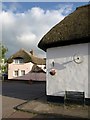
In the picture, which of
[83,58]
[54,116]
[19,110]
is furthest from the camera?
[83,58]

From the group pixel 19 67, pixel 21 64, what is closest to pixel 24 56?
pixel 21 64

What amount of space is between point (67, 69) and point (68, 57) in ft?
2.28

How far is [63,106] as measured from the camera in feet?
37.4

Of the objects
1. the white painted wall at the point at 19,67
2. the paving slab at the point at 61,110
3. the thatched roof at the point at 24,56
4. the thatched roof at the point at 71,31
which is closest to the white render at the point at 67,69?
the thatched roof at the point at 71,31

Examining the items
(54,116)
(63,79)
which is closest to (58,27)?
(63,79)

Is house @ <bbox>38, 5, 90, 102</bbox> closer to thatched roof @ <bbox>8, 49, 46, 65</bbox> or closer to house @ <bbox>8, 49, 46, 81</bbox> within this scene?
house @ <bbox>8, 49, 46, 81</bbox>

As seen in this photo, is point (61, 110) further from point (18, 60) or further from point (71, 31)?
point (18, 60)

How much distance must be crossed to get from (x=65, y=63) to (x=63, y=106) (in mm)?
2464

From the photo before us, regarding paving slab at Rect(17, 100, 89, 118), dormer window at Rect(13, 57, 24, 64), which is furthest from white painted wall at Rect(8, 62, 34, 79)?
paving slab at Rect(17, 100, 89, 118)

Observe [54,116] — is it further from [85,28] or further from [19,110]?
[85,28]

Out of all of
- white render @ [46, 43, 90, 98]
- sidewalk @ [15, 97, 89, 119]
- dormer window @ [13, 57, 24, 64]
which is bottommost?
sidewalk @ [15, 97, 89, 119]

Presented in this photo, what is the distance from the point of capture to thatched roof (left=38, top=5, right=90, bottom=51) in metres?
11.5

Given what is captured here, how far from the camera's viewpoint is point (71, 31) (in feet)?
39.9

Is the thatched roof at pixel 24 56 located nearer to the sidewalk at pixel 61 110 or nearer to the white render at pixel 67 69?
the white render at pixel 67 69
